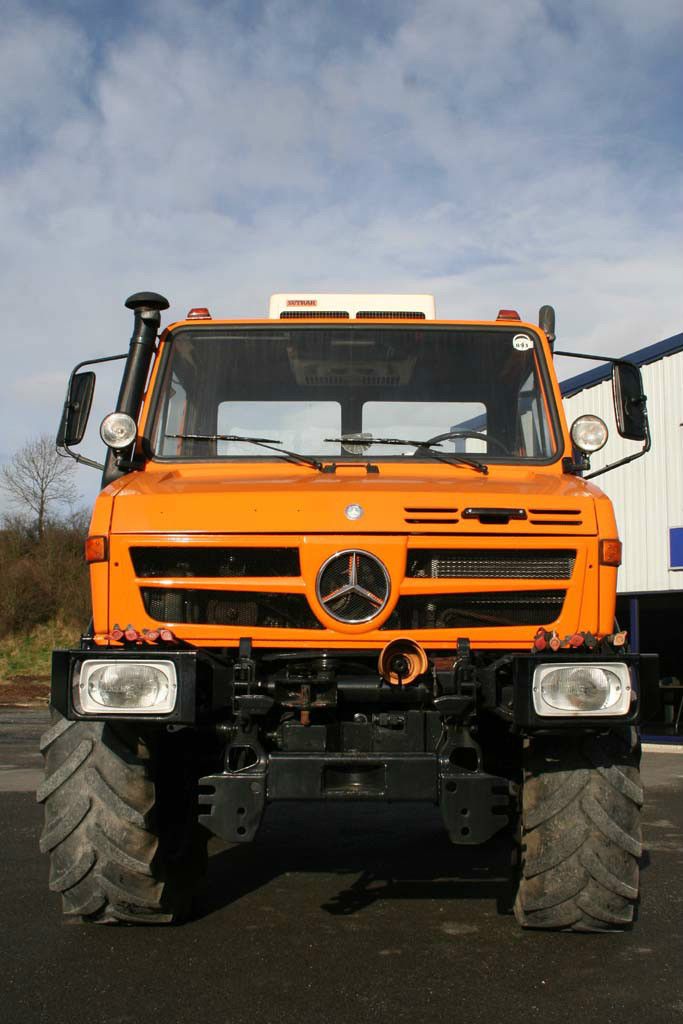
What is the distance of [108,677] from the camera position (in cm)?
396

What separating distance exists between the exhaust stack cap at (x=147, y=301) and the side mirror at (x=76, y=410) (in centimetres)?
43

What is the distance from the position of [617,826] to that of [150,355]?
326 cm

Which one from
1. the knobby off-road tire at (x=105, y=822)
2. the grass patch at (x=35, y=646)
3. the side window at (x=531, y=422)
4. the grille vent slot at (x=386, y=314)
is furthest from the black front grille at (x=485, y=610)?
the grass patch at (x=35, y=646)

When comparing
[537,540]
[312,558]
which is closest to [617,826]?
[537,540]

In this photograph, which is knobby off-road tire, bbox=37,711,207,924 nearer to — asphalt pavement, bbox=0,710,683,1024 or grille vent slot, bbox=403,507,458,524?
asphalt pavement, bbox=0,710,683,1024

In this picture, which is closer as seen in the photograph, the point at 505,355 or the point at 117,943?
the point at 117,943

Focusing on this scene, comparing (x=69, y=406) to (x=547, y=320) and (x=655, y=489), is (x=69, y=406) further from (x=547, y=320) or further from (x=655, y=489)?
(x=655, y=489)

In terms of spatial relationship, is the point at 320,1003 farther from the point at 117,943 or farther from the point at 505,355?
the point at 505,355

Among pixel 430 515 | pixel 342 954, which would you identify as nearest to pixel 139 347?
pixel 430 515

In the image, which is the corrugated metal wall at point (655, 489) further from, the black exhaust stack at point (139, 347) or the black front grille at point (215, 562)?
the black front grille at point (215, 562)

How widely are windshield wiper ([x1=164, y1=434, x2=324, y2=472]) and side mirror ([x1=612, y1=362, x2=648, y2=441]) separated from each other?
161cm

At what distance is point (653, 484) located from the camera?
16.9 meters

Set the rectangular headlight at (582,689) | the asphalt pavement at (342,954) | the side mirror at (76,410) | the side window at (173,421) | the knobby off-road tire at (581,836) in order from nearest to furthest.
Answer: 1. the asphalt pavement at (342,954)
2. the rectangular headlight at (582,689)
3. the knobby off-road tire at (581,836)
4. the side window at (173,421)
5. the side mirror at (76,410)

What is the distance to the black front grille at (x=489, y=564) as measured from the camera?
4270mm
